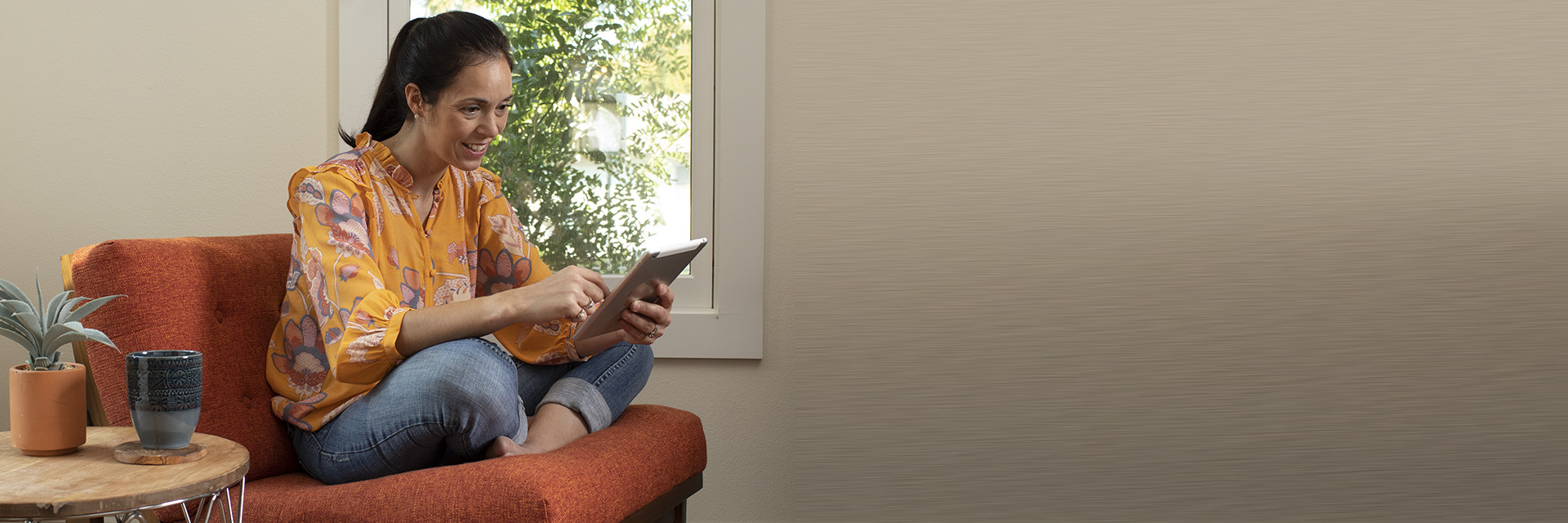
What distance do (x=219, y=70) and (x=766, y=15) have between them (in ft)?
4.13

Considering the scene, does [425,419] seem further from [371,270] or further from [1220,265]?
[1220,265]

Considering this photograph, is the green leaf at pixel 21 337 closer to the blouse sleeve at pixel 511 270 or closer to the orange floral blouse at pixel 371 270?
the orange floral blouse at pixel 371 270

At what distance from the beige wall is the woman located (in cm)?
51

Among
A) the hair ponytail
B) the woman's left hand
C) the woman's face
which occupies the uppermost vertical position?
the hair ponytail

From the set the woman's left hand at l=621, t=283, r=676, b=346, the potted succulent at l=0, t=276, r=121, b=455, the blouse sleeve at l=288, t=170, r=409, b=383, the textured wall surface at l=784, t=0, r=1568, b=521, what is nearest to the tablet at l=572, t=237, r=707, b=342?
the woman's left hand at l=621, t=283, r=676, b=346

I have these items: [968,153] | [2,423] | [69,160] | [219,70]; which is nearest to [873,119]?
[968,153]

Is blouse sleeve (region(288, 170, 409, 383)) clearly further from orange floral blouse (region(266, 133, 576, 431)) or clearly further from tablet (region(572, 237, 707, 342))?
tablet (region(572, 237, 707, 342))

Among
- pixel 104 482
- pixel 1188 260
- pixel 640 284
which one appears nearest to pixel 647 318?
pixel 640 284

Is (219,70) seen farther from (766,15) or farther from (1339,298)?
(1339,298)

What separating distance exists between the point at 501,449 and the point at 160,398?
1.36ft

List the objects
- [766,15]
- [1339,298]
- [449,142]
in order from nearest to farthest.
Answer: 1. [449,142]
2. [1339,298]
3. [766,15]

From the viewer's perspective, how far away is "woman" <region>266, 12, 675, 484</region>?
49.8 inches

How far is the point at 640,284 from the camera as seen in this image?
4.72ft

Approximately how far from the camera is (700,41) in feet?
7.21
